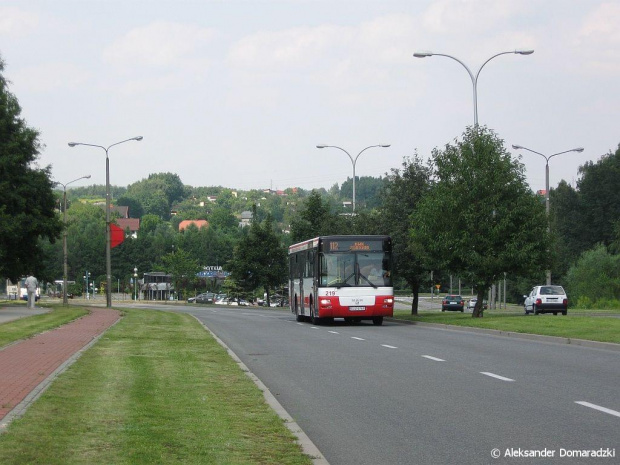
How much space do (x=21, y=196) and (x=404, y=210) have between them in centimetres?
2053

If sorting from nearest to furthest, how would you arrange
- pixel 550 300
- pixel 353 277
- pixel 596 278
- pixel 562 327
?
pixel 562 327 → pixel 353 277 → pixel 550 300 → pixel 596 278

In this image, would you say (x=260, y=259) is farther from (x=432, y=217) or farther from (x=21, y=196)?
(x=432, y=217)

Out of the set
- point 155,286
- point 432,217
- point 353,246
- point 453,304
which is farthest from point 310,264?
point 155,286

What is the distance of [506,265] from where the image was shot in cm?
3869

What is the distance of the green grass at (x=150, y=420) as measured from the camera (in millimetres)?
8117

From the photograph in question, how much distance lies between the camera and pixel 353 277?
36.0m

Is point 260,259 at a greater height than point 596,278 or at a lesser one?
greater

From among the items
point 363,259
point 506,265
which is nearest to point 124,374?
point 363,259

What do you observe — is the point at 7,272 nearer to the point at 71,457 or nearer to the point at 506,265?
the point at 506,265

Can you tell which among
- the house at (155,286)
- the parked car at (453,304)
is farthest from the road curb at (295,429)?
the house at (155,286)

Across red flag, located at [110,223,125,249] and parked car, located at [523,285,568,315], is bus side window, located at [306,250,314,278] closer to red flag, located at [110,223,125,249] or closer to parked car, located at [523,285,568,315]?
parked car, located at [523,285,568,315]

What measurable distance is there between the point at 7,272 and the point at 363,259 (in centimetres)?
2835

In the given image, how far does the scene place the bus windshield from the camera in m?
36.0

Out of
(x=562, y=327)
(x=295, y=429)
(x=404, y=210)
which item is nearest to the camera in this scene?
(x=295, y=429)
